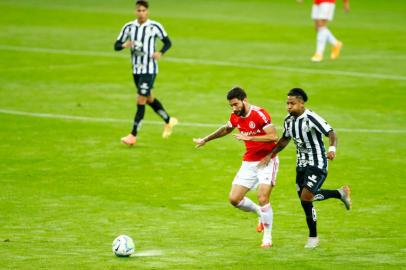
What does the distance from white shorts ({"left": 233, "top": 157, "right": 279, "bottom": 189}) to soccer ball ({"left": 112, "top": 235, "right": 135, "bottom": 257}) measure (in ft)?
7.05

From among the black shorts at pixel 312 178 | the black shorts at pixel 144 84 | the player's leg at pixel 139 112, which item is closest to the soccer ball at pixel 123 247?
the black shorts at pixel 312 178

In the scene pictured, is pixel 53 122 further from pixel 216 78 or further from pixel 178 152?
pixel 216 78

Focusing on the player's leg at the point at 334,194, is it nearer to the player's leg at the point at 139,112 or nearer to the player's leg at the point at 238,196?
the player's leg at the point at 238,196

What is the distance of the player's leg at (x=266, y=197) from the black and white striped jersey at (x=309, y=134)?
0.57m

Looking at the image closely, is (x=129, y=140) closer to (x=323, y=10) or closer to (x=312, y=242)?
(x=312, y=242)

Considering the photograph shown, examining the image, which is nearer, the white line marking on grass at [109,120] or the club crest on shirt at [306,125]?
the club crest on shirt at [306,125]

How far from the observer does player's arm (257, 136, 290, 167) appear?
14.5 m

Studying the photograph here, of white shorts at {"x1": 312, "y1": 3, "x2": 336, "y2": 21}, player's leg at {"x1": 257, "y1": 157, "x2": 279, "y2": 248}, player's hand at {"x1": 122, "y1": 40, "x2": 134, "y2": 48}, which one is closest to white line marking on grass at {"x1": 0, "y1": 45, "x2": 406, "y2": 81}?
white shorts at {"x1": 312, "y1": 3, "x2": 336, "y2": 21}

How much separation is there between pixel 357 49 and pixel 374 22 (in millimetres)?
6590

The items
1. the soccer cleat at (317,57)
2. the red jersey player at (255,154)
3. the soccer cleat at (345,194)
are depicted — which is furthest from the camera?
the soccer cleat at (317,57)

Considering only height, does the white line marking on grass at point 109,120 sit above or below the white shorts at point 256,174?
below

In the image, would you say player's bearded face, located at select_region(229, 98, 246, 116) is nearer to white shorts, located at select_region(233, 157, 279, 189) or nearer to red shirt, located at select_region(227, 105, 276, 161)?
red shirt, located at select_region(227, 105, 276, 161)

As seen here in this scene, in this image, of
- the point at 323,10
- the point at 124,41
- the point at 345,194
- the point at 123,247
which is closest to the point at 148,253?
the point at 123,247

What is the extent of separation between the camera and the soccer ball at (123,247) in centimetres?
1364
